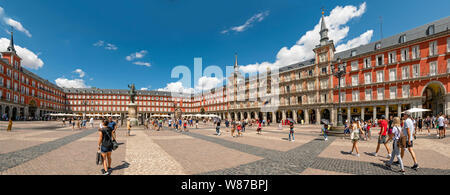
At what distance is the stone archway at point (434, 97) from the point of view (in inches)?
901

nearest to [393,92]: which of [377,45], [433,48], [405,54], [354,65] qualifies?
[405,54]

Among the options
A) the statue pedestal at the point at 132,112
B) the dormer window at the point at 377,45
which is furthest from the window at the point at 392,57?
the statue pedestal at the point at 132,112

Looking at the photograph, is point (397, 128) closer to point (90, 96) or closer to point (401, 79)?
point (401, 79)

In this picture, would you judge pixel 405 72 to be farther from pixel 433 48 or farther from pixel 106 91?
pixel 106 91

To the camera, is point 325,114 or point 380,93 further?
point 325,114

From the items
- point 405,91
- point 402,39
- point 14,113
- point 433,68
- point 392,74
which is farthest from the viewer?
point 14,113

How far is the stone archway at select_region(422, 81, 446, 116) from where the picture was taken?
75.1 ft

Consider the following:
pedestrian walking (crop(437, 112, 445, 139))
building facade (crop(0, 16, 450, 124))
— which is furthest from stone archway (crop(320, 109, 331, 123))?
pedestrian walking (crop(437, 112, 445, 139))

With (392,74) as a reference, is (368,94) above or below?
below

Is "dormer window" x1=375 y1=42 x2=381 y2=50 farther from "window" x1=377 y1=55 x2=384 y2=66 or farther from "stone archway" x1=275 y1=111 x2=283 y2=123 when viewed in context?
"stone archway" x1=275 y1=111 x2=283 y2=123

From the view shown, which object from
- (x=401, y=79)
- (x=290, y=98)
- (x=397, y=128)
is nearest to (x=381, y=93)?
(x=401, y=79)

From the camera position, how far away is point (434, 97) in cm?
2534

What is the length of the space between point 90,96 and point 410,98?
101389 mm

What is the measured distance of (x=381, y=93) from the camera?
27828 millimetres
